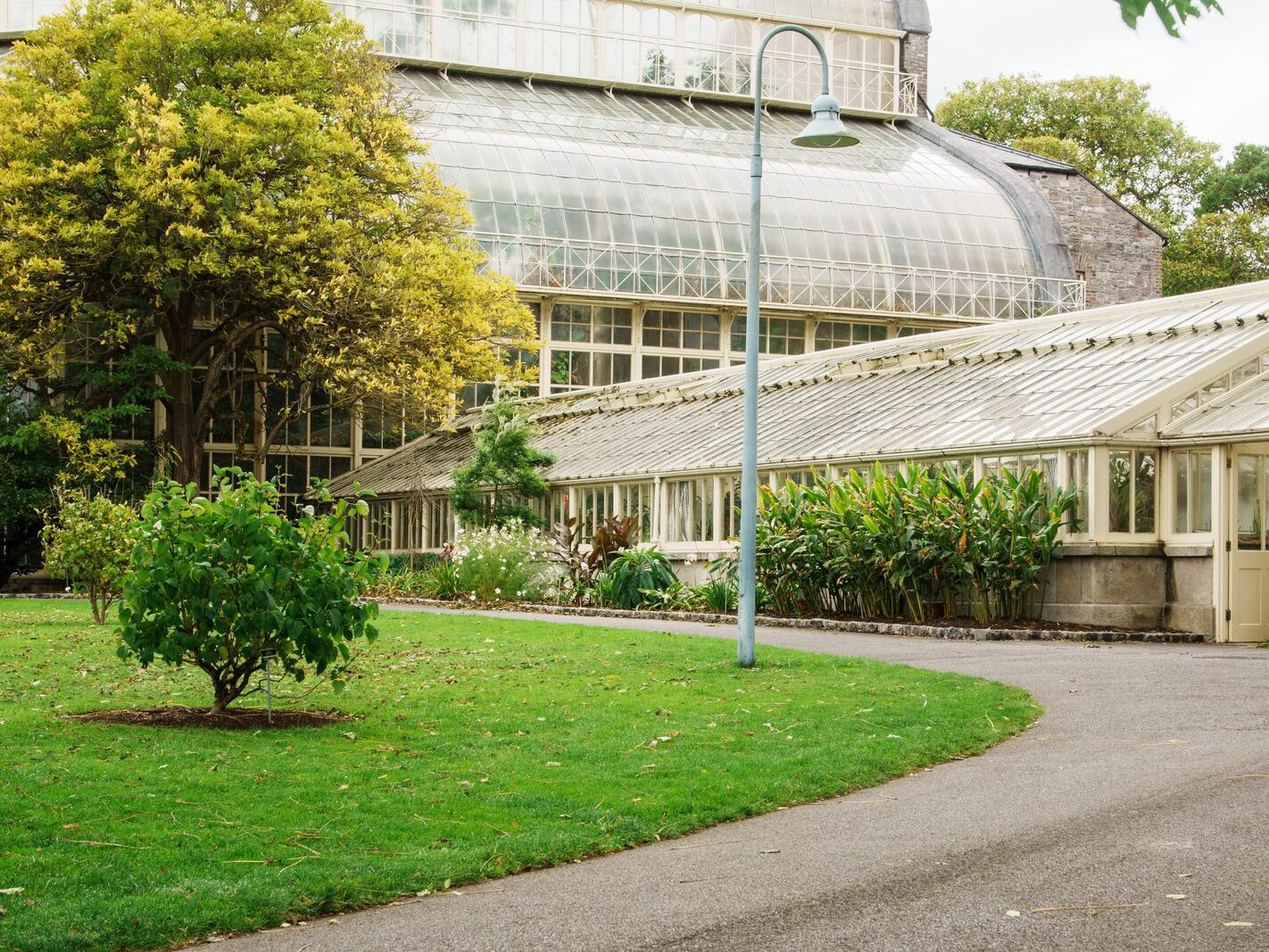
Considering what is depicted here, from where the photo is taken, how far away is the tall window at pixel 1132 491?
62.7ft

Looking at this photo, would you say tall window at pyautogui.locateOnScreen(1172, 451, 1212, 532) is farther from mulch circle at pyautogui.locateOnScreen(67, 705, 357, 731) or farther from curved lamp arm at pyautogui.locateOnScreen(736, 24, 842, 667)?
mulch circle at pyautogui.locateOnScreen(67, 705, 357, 731)

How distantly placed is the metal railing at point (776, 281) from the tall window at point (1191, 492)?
23010 mm

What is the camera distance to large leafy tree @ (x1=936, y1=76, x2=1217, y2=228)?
58000mm

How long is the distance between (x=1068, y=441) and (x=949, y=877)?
1346 cm

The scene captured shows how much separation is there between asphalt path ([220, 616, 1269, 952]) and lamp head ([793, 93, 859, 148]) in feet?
21.4

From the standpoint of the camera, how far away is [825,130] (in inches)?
567

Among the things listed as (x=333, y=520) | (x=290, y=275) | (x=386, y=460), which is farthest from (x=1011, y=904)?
(x=386, y=460)

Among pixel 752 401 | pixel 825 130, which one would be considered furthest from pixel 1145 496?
pixel 825 130

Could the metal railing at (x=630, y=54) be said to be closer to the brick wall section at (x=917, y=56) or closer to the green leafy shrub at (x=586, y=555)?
the brick wall section at (x=917, y=56)

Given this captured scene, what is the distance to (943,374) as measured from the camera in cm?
2517

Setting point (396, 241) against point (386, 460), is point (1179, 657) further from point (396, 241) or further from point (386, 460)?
point (386, 460)

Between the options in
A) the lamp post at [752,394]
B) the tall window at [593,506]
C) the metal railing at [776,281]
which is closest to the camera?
the lamp post at [752,394]

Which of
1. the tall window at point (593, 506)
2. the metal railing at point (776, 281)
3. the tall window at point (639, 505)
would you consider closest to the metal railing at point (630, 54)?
the metal railing at point (776, 281)

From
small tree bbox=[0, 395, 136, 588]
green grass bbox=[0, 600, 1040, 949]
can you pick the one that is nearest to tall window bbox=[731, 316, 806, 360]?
small tree bbox=[0, 395, 136, 588]
